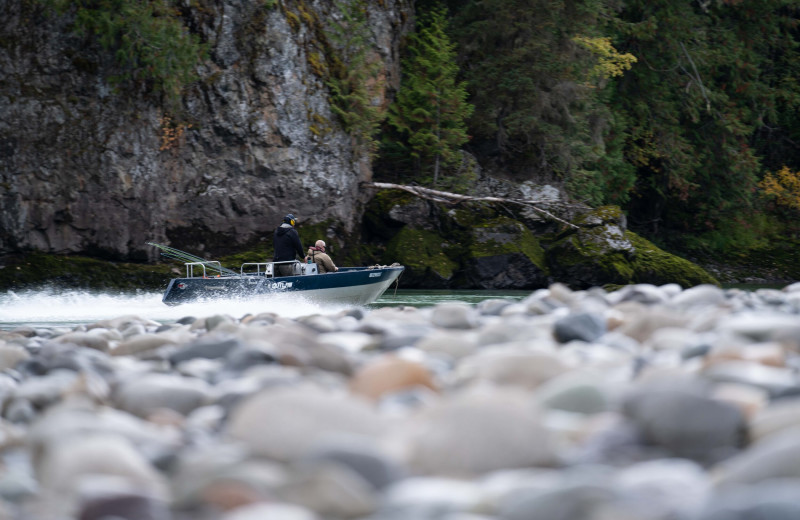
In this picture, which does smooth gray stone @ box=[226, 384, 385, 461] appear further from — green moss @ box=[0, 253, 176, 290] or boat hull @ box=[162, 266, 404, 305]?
green moss @ box=[0, 253, 176, 290]

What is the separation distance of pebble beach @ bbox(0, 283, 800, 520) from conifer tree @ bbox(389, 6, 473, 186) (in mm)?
17533

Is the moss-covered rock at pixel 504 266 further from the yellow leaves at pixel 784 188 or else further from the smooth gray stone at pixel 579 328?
the smooth gray stone at pixel 579 328

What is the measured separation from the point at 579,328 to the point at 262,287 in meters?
8.99

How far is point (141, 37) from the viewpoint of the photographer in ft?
51.5

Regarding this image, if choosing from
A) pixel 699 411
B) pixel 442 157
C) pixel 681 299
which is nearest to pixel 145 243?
pixel 442 157

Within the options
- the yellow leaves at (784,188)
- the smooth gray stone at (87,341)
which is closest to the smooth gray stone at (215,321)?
the smooth gray stone at (87,341)

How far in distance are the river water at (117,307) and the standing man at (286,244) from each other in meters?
0.74

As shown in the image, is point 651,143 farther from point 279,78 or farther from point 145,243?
point 145,243

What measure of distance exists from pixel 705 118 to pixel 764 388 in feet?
85.2

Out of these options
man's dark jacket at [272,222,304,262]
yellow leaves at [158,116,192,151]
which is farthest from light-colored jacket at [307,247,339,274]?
yellow leaves at [158,116,192,151]

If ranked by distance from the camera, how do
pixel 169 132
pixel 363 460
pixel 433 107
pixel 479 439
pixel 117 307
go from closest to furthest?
pixel 363 460
pixel 479 439
pixel 117 307
pixel 169 132
pixel 433 107

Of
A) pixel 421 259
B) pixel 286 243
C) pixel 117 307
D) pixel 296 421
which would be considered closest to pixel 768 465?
pixel 296 421

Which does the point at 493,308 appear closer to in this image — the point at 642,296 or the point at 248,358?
the point at 642,296

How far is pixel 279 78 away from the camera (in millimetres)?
18125
